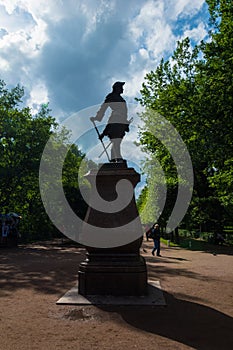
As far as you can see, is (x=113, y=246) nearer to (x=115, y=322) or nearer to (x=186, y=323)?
(x=115, y=322)

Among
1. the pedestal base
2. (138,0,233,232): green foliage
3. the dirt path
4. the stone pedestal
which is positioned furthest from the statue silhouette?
(138,0,233,232): green foliage

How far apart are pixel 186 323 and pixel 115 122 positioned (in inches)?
202

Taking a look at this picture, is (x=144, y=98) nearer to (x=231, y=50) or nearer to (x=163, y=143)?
(x=163, y=143)

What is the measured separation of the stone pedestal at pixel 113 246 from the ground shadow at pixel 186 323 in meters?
0.88

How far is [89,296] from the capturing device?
21.9 feet

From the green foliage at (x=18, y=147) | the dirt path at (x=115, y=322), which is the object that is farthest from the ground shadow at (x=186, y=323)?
the green foliage at (x=18, y=147)

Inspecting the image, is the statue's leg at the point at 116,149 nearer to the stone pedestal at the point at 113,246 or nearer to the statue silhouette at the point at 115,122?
the statue silhouette at the point at 115,122

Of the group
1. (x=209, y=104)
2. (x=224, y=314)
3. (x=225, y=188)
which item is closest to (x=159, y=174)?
(x=225, y=188)

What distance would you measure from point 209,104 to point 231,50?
2.74 meters

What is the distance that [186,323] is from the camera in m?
5.13

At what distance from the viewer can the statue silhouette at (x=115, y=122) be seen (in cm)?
819

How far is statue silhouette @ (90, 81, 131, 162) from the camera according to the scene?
8.19 m

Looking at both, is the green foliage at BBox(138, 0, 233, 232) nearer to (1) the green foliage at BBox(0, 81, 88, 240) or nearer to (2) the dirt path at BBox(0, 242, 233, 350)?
(2) the dirt path at BBox(0, 242, 233, 350)

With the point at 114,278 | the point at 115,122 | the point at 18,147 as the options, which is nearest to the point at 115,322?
the point at 114,278
